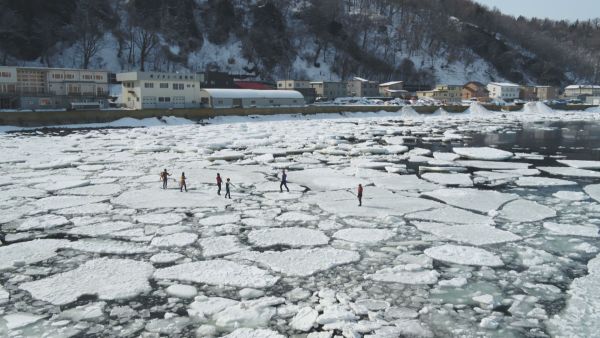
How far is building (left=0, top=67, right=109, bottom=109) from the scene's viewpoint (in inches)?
1658

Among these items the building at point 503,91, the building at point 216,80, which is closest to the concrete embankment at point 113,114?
the building at point 216,80

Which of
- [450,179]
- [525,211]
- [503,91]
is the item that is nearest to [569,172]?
[450,179]

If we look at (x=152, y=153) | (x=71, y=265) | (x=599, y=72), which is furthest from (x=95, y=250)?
(x=599, y=72)

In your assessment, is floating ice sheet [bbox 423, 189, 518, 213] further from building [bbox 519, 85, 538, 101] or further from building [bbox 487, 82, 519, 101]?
building [bbox 519, 85, 538, 101]

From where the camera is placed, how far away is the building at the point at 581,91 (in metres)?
97.1

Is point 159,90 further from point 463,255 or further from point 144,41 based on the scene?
point 463,255

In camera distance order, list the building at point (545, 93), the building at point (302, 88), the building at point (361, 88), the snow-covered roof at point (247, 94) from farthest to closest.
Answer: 1. the building at point (545, 93)
2. the building at point (361, 88)
3. the building at point (302, 88)
4. the snow-covered roof at point (247, 94)

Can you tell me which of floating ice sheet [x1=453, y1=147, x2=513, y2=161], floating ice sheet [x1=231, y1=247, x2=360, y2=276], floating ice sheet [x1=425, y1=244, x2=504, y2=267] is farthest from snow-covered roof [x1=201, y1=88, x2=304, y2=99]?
floating ice sheet [x1=425, y1=244, x2=504, y2=267]

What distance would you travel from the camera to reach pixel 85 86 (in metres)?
47.0

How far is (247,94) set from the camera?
184 ft

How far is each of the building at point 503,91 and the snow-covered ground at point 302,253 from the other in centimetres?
8161

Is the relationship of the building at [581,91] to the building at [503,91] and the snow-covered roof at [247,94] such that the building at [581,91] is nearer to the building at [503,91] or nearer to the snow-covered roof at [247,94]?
the building at [503,91]

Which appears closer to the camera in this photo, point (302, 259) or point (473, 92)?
point (302, 259)

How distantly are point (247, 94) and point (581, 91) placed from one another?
8546 centimetres
